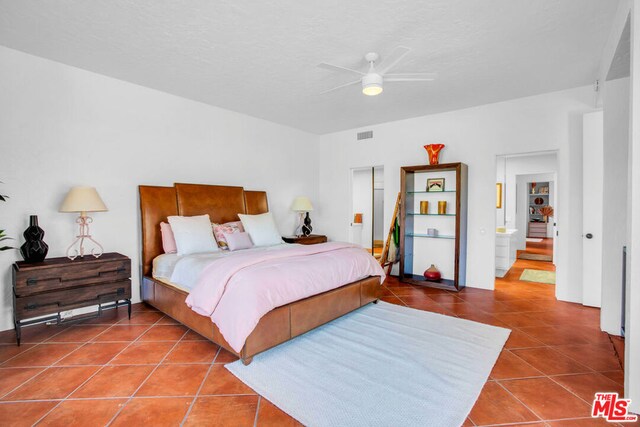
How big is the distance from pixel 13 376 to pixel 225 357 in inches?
62.3

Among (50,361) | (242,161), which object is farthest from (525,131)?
(50,361)

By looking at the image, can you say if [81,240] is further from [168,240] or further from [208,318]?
[208,318]

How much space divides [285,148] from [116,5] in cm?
388

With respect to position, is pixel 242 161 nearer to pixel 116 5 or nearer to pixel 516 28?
pixel 116 5

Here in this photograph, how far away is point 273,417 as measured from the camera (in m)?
1.91

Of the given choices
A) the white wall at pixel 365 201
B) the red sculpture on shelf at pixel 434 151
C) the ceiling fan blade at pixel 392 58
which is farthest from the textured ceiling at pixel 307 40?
the white wall at pixel 365 201

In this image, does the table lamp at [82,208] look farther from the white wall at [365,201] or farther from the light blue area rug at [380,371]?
the white wall at [365,201]

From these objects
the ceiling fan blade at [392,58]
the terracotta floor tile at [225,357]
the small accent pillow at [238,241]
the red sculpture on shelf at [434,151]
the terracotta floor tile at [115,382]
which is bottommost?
the terracotta floor tile at [225,357]

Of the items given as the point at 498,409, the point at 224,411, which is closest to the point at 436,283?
the point at 498,409

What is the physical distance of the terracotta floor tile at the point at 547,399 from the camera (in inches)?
76.2

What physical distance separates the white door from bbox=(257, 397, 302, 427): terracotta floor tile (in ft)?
13.5

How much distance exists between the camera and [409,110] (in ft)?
16.7

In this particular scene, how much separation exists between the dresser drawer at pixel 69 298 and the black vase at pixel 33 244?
16.9 inches

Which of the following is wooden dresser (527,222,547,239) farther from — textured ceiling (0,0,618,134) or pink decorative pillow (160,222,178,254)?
pink decorative pillow (160,222,178,254)
